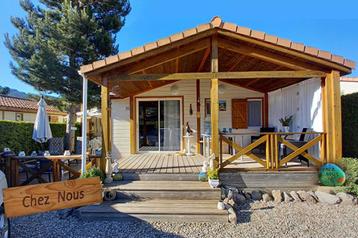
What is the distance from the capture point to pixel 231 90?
10.3 metres

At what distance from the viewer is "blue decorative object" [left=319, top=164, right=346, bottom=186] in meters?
5.73

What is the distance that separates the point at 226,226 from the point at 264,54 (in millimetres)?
4095

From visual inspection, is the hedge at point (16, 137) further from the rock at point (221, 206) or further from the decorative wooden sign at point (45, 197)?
the decorative wooden sign at point (45, 197)

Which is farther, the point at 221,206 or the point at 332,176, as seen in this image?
the point at 332,176

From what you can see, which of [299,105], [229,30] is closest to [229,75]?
[229,30]

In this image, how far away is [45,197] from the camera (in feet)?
5.67

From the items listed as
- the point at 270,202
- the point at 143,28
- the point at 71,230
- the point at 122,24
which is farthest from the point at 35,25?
the point at 270,202

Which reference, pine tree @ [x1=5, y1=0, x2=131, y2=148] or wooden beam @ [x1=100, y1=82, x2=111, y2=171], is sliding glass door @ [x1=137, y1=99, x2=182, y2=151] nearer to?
wooden beam @ [x1=100, y1=82, x2=111, y2=171]

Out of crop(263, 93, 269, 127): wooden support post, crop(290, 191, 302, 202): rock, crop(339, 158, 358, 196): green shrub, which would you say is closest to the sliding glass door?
crop(263, 93, 269, 127): wooden support post

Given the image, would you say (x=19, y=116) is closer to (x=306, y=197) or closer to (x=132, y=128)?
(x=132, y=128)

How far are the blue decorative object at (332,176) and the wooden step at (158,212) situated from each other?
8.95ft

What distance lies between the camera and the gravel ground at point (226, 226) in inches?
162

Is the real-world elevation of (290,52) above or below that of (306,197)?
above

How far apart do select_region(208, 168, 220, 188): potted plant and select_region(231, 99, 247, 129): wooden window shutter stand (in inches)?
199
